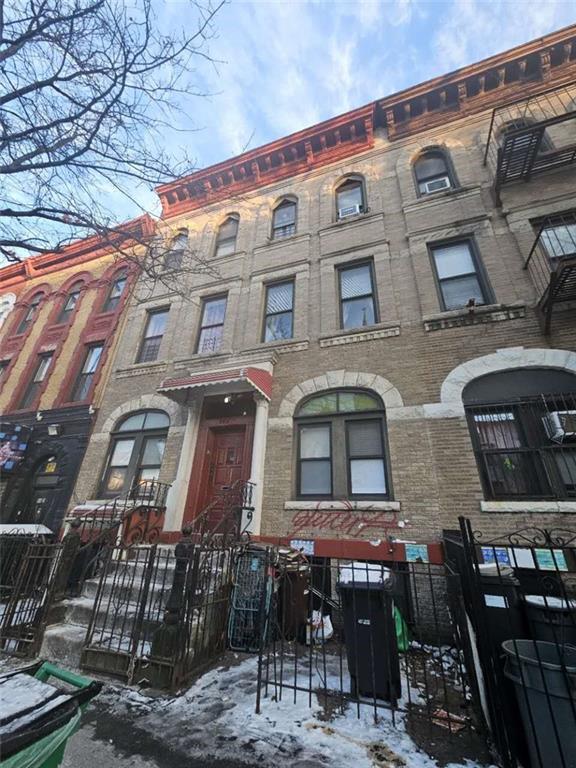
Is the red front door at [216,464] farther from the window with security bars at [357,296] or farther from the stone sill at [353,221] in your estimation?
A: the stone sill at [353,221]

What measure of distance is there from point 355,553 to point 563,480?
157 inches

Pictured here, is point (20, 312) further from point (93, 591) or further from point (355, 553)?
point (355, 553)

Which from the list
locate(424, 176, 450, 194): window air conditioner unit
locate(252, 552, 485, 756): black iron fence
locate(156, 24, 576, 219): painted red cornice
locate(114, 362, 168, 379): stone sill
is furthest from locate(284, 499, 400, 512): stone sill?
locate(424, 176, 450, 194): window air conditioner unit

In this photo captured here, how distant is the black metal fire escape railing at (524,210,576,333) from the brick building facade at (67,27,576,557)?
0.16 ft

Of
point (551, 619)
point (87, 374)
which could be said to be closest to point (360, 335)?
point (551, 619)

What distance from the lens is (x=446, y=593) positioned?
5805 millimetres

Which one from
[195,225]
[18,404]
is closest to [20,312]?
[18,404]

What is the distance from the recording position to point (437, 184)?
10.4 metres

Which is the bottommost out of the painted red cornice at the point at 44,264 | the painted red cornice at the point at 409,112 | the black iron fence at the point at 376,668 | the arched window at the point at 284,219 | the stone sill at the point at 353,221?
the black iron fence at the point at 376,668

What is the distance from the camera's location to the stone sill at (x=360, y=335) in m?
8.49

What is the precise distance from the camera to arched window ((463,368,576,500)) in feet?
20.2

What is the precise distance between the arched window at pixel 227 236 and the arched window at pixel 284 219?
5.46ft

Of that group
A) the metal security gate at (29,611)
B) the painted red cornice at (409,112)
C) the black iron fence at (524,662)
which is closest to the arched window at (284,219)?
the painted red cornice at (409,112)

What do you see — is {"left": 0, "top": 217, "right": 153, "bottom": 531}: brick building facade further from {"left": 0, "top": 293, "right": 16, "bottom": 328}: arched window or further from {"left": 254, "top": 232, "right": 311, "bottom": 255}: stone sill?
{"left": 254, "top": 232, "right": 311, "bottom": 255}: stone sill
